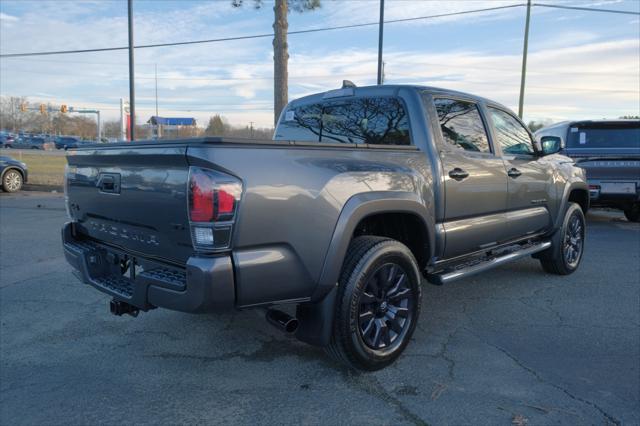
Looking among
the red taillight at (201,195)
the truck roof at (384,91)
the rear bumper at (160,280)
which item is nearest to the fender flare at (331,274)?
the rear bumper at (160,280)

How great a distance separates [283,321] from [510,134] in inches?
129

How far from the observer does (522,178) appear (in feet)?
16.3

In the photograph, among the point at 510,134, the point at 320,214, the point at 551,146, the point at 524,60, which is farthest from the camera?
the point at 524,60

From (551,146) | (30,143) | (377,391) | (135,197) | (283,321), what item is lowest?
(377,391)

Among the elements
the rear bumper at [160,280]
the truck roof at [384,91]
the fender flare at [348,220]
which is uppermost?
the truck roof at [384,91]

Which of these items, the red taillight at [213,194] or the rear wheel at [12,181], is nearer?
the red taillight at [213,194]

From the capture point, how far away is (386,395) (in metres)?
3.08

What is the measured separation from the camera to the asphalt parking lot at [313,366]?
2.88 m

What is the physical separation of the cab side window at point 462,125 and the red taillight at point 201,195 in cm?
223

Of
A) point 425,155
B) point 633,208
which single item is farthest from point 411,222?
point 633,208

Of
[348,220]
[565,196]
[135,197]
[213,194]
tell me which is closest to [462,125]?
[348,220]

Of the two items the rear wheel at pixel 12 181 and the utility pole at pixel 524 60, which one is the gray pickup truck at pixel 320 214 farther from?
the utility pole at pixel 524 60

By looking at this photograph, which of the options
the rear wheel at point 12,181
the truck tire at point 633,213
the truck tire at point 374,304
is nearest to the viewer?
the truck tire at point 374,304

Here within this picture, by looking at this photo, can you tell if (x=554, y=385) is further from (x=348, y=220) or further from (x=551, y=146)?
(x=551, y=146)
